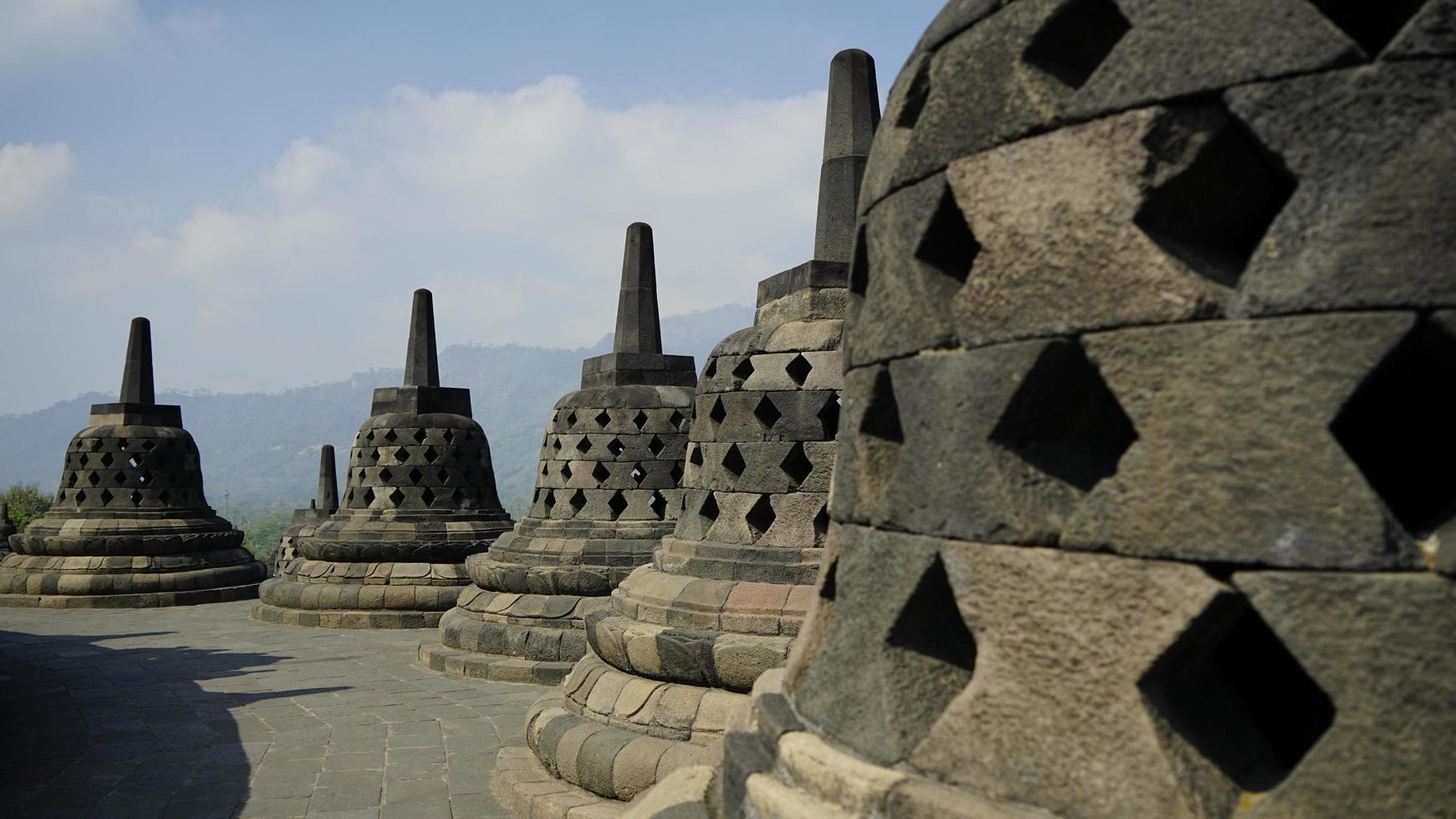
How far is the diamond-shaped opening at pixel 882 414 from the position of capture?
226 centimetres

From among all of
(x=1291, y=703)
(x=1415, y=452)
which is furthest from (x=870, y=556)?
(x=1415, y=452)

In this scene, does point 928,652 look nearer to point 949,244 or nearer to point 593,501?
point 949,244

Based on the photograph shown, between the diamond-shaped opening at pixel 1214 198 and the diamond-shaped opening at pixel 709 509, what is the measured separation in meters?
3.90

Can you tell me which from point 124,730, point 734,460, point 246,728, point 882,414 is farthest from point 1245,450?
point 124,730

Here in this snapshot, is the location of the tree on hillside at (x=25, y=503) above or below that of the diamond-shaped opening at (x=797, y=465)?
below

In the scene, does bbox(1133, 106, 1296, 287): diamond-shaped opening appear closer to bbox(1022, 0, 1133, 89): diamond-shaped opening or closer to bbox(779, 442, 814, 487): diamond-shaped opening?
bbox(1022, 0, 1133, 89): diamond-shaped opening

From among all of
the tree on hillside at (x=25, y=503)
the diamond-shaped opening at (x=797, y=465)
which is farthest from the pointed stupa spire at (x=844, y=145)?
the tree on hillside at (x=25, y=503)

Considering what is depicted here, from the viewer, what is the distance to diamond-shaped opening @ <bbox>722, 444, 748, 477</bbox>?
5.36 meters

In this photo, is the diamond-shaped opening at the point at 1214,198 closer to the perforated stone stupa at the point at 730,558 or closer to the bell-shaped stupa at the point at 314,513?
the perforated stone stupa at the point at 730,558

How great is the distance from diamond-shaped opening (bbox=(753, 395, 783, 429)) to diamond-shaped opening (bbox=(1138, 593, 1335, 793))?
354 centimetres

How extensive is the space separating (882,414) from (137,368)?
1673 centimetres

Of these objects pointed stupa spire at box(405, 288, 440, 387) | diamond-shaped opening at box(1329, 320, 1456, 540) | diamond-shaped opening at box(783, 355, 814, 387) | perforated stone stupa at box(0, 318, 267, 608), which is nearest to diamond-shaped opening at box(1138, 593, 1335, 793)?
diamond-shaped opening at box(1329, 320, 1456, 540)

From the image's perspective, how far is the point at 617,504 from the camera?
9.70m

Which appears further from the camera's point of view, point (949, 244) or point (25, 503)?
point (25, 503)
